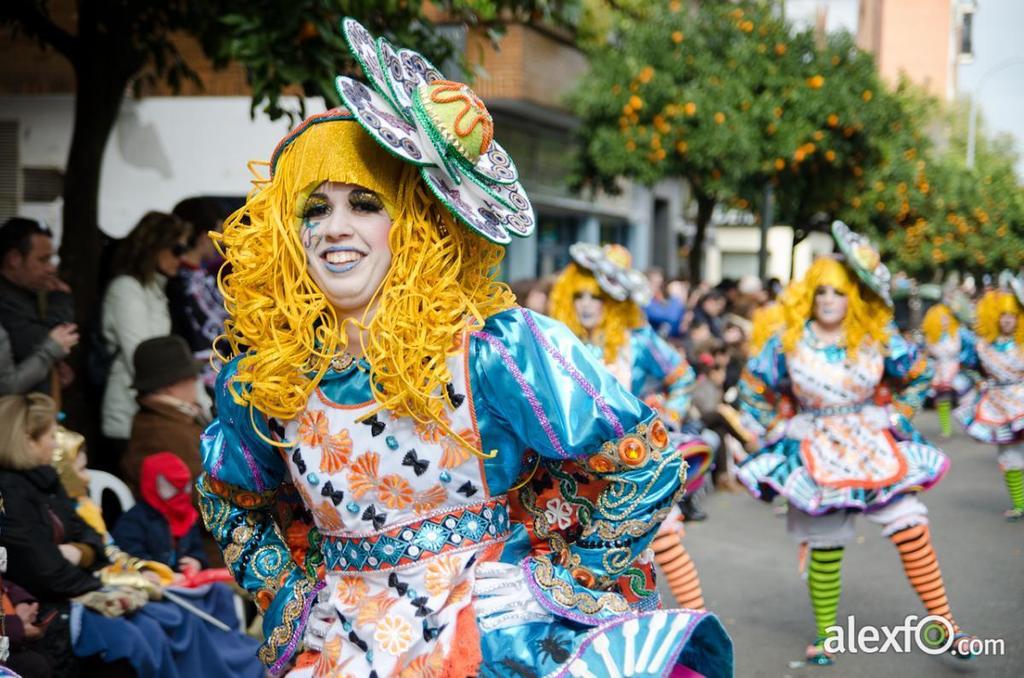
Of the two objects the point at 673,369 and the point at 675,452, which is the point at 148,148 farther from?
the point at 675,452

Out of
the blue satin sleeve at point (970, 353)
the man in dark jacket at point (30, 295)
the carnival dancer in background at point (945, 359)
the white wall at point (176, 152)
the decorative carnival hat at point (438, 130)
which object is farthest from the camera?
the carnival dancer in background at point (945, 359)

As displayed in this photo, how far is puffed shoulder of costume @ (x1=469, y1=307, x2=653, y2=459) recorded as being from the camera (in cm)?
289

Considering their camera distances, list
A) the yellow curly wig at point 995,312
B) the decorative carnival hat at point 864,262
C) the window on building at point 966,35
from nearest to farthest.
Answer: the decorative carnival hat at point 864,262 → the yellow curly wig at point 995,312 → the window on building at point 966,35

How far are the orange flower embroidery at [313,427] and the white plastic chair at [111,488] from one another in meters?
3.21

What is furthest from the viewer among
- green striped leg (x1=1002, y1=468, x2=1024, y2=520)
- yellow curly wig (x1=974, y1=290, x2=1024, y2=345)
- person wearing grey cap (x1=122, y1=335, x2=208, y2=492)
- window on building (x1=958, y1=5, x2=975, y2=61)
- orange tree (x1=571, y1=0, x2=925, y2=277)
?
window on building (x1=958, y1=5, x2=975, y2=61)

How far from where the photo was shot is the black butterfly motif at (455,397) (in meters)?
2.91

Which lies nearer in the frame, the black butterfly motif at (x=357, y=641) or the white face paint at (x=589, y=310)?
the black butterfly motif at (x=357, y=641)

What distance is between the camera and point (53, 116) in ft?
38.7

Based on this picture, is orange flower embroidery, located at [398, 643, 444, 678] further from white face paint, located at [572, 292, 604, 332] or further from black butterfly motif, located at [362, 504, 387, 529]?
white face paint, located at [572, 292, 604, 332]

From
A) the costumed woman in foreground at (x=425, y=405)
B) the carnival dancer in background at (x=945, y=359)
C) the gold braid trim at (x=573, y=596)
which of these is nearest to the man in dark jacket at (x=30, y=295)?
the costumed woman in foreground at (x=425, y=405)

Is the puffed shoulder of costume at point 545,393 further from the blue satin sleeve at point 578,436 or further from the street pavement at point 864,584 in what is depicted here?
the street pavement at point 864,584

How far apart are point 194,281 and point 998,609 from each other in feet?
16.6

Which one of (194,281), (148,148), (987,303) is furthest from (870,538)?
(148,148)

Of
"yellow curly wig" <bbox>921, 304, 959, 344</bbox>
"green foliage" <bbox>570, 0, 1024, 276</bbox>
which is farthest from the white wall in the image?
"yellow curly wig" <bbox>921, 304, 959, 344</bbox>
